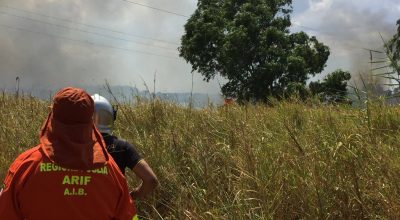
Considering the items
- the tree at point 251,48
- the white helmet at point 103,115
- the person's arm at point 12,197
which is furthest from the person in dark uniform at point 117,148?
the tree at point 251,48

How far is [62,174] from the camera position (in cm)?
229

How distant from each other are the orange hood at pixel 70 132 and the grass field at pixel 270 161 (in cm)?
151

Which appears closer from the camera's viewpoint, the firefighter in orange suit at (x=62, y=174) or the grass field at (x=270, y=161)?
the firefighter in orange suit at (x=62, y=174)

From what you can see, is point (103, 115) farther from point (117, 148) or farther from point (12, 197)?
point (12, 197)

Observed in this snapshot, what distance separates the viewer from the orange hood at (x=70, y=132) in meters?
2.27

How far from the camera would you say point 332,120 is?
488cm

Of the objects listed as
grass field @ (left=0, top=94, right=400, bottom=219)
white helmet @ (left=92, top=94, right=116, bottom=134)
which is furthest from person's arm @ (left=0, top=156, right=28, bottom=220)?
grass field @ (left=0, top=94, right=400, bottom=219)

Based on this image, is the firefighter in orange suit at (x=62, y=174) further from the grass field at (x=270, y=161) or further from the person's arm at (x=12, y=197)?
the grass field at (x=270, y=161)

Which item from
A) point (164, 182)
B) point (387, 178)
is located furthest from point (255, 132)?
point (387, 178)

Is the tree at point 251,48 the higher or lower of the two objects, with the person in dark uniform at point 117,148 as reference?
higher

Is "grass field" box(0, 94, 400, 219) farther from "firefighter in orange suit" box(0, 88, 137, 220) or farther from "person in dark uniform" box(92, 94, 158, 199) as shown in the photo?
"firefighter in orange suit" box(0, 88, 137, 220)

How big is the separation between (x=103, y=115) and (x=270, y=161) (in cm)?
151

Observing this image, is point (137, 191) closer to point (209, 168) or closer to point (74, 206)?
point (209, 168)

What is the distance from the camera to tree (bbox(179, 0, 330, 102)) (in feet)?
101
